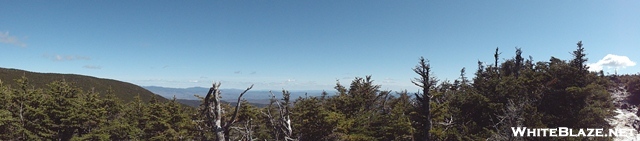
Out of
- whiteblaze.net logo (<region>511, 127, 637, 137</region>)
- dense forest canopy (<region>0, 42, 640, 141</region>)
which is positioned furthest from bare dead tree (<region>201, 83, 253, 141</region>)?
whiteblaze.net logo (<region>511, 127, 637, 137</region>)

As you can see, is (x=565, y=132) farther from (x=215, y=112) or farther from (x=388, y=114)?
(x=215, y=112)

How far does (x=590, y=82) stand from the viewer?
32.2m

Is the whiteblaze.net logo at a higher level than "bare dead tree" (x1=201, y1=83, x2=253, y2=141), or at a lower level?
lower

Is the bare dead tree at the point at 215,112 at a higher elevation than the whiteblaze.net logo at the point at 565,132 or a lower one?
higher

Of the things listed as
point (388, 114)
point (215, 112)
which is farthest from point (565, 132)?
point (215, 112)

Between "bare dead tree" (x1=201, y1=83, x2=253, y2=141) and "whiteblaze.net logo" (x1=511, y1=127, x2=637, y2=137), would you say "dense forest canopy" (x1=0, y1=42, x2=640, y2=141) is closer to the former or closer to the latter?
"whiteblaze.net logo" (x1=511, y1=127, x2=637, y2=137)

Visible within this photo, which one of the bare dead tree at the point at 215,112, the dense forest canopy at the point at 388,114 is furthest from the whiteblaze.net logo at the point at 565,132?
the bare dead tree at the point at 215,112

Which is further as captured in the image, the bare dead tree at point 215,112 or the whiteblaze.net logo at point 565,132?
the whiteblaze.net logo at point 565,132

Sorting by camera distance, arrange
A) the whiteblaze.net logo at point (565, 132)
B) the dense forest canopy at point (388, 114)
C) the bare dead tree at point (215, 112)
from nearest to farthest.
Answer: the bare dead tree at point (215, 112), the whiteblaze.net logo at point (565, 132), the dense forest canopy at point (388, 114)

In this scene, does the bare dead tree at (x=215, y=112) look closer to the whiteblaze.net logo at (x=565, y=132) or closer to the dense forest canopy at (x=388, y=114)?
the dense forest canopy at (x=388, y=114)

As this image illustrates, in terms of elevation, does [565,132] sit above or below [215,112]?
below

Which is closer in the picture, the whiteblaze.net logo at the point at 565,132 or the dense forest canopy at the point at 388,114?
the whiteblaze.net logo at the point at 565,132

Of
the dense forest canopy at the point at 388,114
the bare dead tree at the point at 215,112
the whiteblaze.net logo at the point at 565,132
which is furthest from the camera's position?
the dense forest canopy at the point at 388,114

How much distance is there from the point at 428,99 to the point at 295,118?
1558 centimetres
